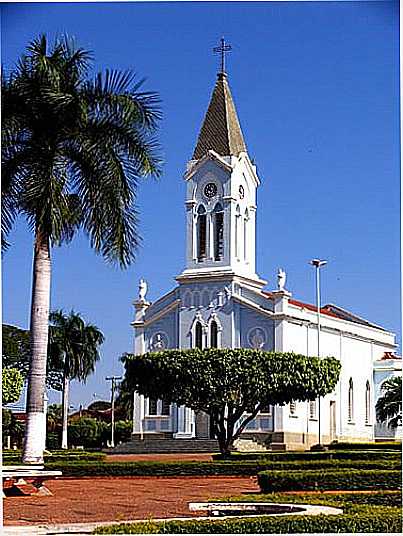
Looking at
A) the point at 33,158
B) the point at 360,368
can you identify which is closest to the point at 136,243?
the point at 33,158

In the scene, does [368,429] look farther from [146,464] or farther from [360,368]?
[146,464]

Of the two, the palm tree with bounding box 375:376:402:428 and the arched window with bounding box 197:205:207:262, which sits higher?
the arched window with bounding box 197:205:207:262

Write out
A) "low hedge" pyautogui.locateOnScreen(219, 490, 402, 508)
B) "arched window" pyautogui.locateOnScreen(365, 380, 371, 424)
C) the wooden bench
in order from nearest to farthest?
"low hedge" pyautogui.locateOnScreen(219, 490, 402, 508) → the wooden bench → "arched window" pyautogui.locateOnScreen(365, 380, 371, 424)

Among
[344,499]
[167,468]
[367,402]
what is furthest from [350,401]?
[344,499]

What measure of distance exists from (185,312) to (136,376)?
1088 centimetres

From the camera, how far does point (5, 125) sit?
17.6m

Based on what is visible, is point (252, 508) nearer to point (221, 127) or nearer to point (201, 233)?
point (201, 233)

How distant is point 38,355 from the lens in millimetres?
18516

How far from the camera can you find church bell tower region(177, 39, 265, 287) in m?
43.8

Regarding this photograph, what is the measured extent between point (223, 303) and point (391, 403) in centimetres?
862

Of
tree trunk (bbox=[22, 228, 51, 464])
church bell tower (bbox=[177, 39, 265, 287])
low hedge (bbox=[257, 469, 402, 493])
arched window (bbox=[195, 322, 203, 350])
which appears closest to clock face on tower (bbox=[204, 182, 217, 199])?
church bell tower (bbox=[177, 39, 265, 287])

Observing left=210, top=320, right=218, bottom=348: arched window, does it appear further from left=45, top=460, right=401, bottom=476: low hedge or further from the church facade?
left=45, top=460, right=401, bottom=476: low hedge

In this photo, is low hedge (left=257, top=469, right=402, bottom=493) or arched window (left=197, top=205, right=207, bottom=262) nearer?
low hedge (left=257, top=469, right=402, bottom=493)

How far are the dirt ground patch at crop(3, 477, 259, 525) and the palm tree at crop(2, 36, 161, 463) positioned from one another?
1.75 m
